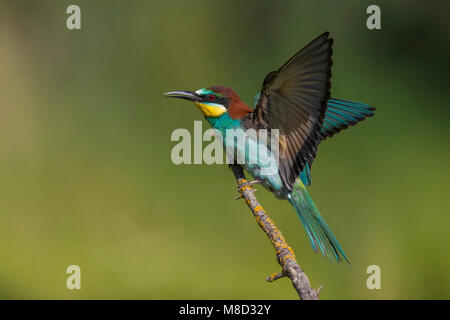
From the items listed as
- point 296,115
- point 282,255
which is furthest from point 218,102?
point 282,255

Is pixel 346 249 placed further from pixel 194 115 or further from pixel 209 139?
pixel 194 115

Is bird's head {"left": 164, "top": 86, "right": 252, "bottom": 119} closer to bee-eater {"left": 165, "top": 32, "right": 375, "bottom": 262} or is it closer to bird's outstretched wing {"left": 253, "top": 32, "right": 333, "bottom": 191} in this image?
bee-eater {"left": 165, "top": 32, "right": 375, "bottom": 262}

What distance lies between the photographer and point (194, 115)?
3586mm

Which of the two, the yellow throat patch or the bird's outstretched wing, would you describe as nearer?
the bird's outstretched wing

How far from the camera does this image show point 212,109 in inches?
94.7

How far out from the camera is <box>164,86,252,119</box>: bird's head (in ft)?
7.72

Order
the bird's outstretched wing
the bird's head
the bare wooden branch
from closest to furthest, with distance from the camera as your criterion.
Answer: the bare wooden branch → the bird's outstretched wing → the bird's head

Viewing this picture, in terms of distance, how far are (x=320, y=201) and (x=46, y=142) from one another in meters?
1.68

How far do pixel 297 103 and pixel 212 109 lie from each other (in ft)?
1.56

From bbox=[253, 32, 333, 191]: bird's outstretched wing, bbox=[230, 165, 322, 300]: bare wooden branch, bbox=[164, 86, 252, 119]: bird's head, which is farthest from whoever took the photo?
bbox=[164, 86, 252, 119]: bird's head

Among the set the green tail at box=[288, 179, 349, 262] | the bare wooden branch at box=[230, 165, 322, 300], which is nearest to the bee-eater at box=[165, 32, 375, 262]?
the green tail at box=[288, 179, 349, 262]

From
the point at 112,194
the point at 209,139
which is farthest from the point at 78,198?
the point at 209,139

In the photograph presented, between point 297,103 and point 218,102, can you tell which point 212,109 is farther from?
point 297,103

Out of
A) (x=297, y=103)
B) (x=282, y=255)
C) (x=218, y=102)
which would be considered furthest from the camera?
(x=218, y=102)
